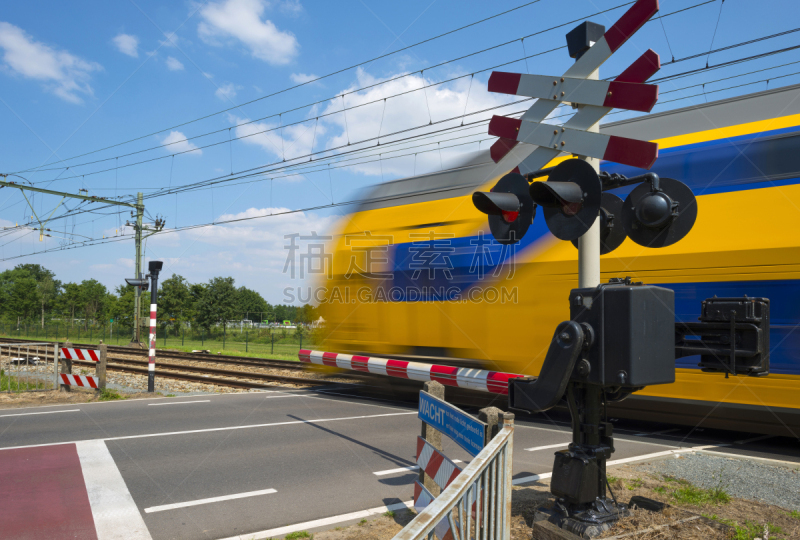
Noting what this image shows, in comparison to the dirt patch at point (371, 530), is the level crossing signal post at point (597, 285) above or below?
above

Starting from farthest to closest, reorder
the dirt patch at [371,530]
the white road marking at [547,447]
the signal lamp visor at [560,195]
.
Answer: the white road marking at [547,447] < the dirt patch at [371,530] < the signal lamp visor at [560,195]

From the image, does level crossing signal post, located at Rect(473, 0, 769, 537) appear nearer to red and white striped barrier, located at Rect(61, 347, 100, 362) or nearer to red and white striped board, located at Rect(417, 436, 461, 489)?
red and white striped board, located at Rect(417, 436, 461, 489)

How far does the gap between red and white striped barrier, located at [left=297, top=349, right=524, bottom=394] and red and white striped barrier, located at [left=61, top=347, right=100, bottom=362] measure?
14.8 feet

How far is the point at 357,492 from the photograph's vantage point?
524cm

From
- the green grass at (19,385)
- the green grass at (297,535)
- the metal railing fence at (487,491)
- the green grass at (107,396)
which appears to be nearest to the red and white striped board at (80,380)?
the green grass at (107,396)

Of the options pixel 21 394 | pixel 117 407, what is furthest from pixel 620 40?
pixel 21 394

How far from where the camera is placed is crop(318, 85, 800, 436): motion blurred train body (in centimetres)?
651

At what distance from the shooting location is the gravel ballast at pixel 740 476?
4.83 meters

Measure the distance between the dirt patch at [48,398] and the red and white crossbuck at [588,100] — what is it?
1059 cm

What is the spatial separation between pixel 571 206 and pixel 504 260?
17.8ft

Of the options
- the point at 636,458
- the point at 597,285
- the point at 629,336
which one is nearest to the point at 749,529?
the point at 629,336

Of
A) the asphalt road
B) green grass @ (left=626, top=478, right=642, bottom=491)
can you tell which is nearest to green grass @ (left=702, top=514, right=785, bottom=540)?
green grass @ (left=626, top=478, right=642, bottom=491)

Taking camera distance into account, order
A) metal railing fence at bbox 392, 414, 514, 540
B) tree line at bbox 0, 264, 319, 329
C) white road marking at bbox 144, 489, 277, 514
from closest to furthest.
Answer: metal railing fence at bbox 392, 414, 514, 540 < white road marking at bbox 144, 489, 277, 514 < tree line at bbox 0, 264, 319, 329

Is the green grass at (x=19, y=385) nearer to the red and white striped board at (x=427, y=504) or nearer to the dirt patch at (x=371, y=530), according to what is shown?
the dirt patch at (x=371, y=530)
